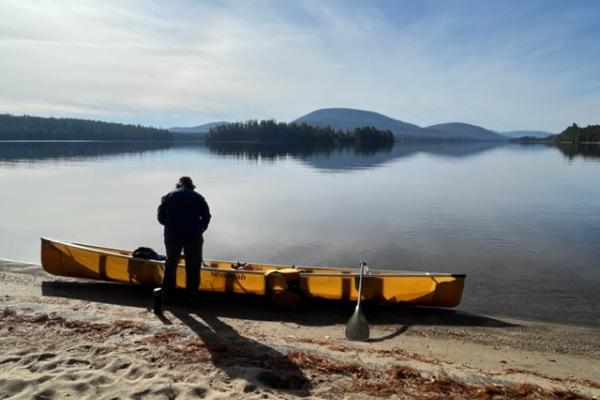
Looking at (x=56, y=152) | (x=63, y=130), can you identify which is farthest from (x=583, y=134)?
(x=63, y=130)

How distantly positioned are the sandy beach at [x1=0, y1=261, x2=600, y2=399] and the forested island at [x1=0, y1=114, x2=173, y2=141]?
161 metres

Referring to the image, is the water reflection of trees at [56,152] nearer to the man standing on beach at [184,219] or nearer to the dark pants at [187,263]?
the dark pants at [187,263]

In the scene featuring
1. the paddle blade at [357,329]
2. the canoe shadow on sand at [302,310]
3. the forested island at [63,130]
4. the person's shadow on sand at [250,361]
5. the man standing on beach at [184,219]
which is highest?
the forested island at [63,130]

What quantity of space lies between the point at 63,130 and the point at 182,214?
6706 inches

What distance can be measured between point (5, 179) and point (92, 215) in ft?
58.6

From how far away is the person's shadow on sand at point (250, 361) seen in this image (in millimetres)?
4770

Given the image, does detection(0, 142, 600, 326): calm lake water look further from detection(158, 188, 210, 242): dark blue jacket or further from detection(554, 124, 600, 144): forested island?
detection(554, 124, 600, 144): forested island

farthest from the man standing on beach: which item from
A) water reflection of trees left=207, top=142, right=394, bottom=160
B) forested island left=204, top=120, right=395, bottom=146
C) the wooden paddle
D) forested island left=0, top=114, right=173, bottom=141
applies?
forested island left=0, top=114, right=173, bottom=141

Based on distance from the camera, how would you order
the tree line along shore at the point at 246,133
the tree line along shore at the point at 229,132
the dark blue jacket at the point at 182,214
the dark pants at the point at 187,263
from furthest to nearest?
the tree line along shore at the point at 229,132 < the tree line along shore at the point at 246,133 < the dark pants at the point at 187,263 < the dark blue jacket at the point at 182,214

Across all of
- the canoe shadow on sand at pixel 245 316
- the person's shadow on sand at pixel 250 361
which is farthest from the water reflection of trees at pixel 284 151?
the person's shadow on sand at pixel 250 361

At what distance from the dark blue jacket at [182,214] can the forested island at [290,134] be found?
142m

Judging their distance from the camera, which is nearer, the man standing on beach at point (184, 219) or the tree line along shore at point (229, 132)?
the man standing on beach at point (184, 219)

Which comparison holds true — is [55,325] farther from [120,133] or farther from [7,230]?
[120,133]

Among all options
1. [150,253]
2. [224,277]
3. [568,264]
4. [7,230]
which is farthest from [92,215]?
[568,264]
